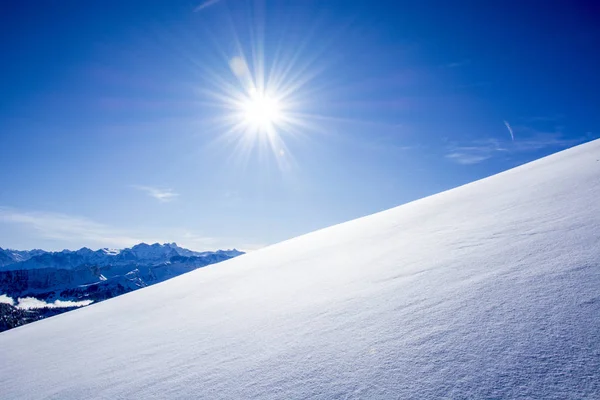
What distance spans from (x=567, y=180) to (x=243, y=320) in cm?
526

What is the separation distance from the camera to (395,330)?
1.91 meters

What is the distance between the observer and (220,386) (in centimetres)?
189

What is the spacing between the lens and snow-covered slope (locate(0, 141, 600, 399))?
4.45 feet

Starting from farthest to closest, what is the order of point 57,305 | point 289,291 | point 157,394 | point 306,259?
point 57,305 → point 306,259 → point 289,291 → point 157,394

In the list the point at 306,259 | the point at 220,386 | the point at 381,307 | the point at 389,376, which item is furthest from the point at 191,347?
the point at 306,259

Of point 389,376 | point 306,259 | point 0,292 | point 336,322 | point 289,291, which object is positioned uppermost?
point 0,292

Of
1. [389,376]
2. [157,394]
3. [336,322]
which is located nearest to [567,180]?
[336,322]

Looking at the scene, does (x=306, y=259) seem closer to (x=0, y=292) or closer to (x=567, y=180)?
(x=567, y=180)

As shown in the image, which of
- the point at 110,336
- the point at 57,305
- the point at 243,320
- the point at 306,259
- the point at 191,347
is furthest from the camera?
the point at 57,305

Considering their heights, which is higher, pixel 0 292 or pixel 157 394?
pixel 0 292

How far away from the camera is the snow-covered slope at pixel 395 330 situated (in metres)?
1.36

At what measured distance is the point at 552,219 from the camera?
3.12 metres

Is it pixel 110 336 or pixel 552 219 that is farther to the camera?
pixel 110 336

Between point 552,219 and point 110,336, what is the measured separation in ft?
18.0
